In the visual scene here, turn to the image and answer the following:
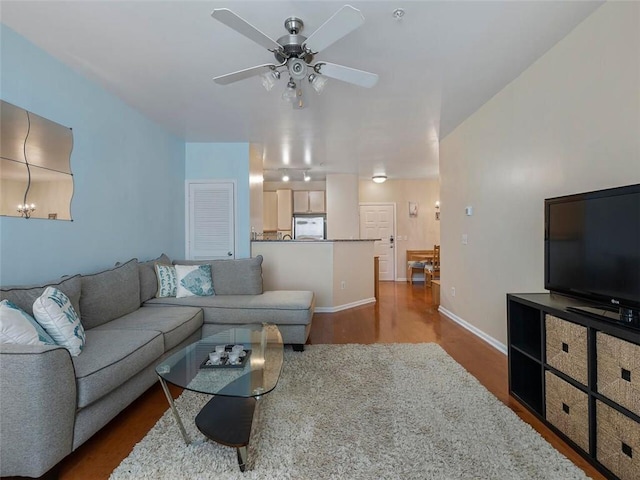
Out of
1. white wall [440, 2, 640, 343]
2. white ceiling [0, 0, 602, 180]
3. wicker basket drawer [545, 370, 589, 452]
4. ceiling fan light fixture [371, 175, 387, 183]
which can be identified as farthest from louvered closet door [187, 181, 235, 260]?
wicker basket drawer [545, 370, 589, 452]

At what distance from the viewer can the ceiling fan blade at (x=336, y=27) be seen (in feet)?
4.98

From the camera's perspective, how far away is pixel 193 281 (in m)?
3.49

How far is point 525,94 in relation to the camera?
2684 mm

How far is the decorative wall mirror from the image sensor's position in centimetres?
206

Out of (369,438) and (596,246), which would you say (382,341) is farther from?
(596,246)

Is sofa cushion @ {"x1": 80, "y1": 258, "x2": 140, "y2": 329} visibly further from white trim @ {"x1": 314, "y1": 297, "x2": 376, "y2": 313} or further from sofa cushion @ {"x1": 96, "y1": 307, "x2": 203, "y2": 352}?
white trim @ {"x1": 314, "y1": 297, "x2": 376, "y2": 313}

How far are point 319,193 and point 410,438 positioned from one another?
632cm

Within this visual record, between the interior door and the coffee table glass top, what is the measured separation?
19.8 feet

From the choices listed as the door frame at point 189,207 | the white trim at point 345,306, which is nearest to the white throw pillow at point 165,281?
the door frame at point 189,207

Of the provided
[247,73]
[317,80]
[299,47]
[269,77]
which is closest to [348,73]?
[317,80]

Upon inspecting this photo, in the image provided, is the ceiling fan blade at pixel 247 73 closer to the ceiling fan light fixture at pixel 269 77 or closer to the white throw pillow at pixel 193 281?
the ceiling fan light fixture at pixel 269 77

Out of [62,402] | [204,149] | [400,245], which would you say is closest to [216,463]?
[62,402]

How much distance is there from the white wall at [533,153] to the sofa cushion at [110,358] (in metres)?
2.90

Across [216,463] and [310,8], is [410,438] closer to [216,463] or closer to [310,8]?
[216,463]
